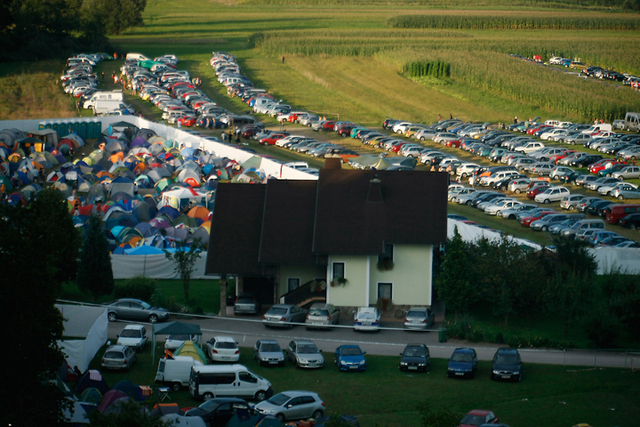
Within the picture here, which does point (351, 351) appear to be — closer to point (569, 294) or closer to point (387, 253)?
point (387, 253)

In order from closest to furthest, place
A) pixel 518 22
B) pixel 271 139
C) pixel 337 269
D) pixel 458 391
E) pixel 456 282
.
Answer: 1. pixel 458 391
2. pixel 456 282
3. pixel 337 269
4. pixel 271 139
5. pixel 518 22

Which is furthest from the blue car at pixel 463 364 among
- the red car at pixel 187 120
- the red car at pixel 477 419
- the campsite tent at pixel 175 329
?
the red car at pixel 187 120

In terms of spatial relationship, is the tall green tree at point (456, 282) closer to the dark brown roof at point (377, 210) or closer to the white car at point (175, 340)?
the dark brown roof at point (377, 210)

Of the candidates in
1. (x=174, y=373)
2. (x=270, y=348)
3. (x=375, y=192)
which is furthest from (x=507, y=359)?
(x=375, y=192)

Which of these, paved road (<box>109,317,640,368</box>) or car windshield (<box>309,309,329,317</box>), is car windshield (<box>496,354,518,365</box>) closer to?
paved road (<box>109,317,640,368</box>)

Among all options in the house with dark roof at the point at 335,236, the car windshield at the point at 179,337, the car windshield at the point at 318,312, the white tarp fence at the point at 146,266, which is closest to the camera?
the car windshield at the point at 179,337

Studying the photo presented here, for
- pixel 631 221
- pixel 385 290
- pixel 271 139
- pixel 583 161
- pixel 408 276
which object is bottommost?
pixel 385 290
